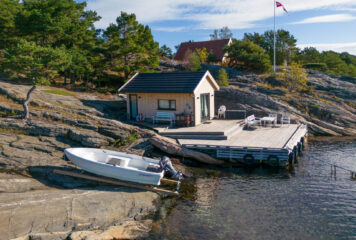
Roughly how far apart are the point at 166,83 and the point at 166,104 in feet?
5.36

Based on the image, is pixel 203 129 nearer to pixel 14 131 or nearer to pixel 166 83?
pixel 166 83

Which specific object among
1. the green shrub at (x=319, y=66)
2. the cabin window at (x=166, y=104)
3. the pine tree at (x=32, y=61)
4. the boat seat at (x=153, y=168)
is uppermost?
the green shrub at (x=319, y=66)

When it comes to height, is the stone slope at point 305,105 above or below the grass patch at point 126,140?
above

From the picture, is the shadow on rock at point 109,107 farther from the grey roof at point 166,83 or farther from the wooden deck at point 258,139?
the wooden deck at point 258,139

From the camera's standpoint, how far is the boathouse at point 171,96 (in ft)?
68.7

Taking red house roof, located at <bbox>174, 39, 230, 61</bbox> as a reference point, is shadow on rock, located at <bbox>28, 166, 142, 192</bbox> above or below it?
below

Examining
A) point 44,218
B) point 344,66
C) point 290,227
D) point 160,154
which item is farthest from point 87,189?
point 344,66

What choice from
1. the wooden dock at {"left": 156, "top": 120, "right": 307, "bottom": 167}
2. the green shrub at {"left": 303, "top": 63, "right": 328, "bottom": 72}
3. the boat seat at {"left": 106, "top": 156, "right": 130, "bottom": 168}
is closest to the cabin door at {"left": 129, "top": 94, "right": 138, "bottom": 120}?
the wooden dock at {"left": 156, "top": 120, "right": 307, "bottom": 167}

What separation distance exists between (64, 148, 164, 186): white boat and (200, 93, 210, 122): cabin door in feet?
30.9

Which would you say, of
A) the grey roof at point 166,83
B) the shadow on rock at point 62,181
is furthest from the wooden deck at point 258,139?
the shadow on rock at point 62,181

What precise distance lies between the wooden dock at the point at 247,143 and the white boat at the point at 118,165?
13.0ft

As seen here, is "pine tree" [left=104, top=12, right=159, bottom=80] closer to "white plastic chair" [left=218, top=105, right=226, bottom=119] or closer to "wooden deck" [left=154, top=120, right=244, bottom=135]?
"white plastic chair" [left=218, top=105, right=226, bottom=119]

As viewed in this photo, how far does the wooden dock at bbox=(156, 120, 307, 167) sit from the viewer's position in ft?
52.5

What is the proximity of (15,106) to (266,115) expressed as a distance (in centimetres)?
1966
